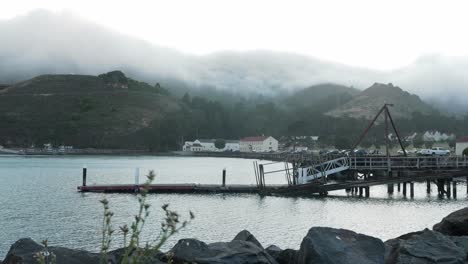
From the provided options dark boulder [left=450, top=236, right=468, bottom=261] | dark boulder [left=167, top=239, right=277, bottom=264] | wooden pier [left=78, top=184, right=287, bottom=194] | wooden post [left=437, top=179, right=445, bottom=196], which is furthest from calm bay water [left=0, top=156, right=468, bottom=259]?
→ dark boulder [left=167, top=239, right=277, bottom=264]

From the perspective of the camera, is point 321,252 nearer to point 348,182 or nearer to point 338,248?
point 338,248

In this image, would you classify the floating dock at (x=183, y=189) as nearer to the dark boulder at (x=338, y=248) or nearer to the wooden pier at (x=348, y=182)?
the wooden pier at (x=348, y=182)

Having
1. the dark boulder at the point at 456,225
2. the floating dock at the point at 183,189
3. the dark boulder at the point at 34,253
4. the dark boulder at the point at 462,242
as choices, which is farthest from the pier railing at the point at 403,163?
the dark boulder at the point at 34,253

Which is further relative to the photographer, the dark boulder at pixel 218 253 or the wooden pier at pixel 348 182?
the wooden pier at pixel 348 182

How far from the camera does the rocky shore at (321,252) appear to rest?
12.6 m

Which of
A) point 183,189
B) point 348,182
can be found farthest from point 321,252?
point 183,189

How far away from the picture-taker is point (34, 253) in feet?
40.4

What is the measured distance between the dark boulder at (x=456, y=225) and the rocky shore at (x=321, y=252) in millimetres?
3306

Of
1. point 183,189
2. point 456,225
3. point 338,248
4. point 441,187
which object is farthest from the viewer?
point 441,187

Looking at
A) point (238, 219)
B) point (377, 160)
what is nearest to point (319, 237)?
point (238, 219)

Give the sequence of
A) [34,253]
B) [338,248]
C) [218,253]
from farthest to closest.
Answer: [218,253], [338,248], [34,253]

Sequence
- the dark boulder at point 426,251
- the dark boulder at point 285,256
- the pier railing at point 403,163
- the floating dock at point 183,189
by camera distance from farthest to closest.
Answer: the pier railing at point 403,163
the floating dock at point 183,189
the dark boulder at point 285,256
the dark boulder at point 426,251

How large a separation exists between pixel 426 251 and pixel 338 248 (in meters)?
2.80

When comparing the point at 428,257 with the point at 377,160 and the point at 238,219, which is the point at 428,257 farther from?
the point at 377,160
